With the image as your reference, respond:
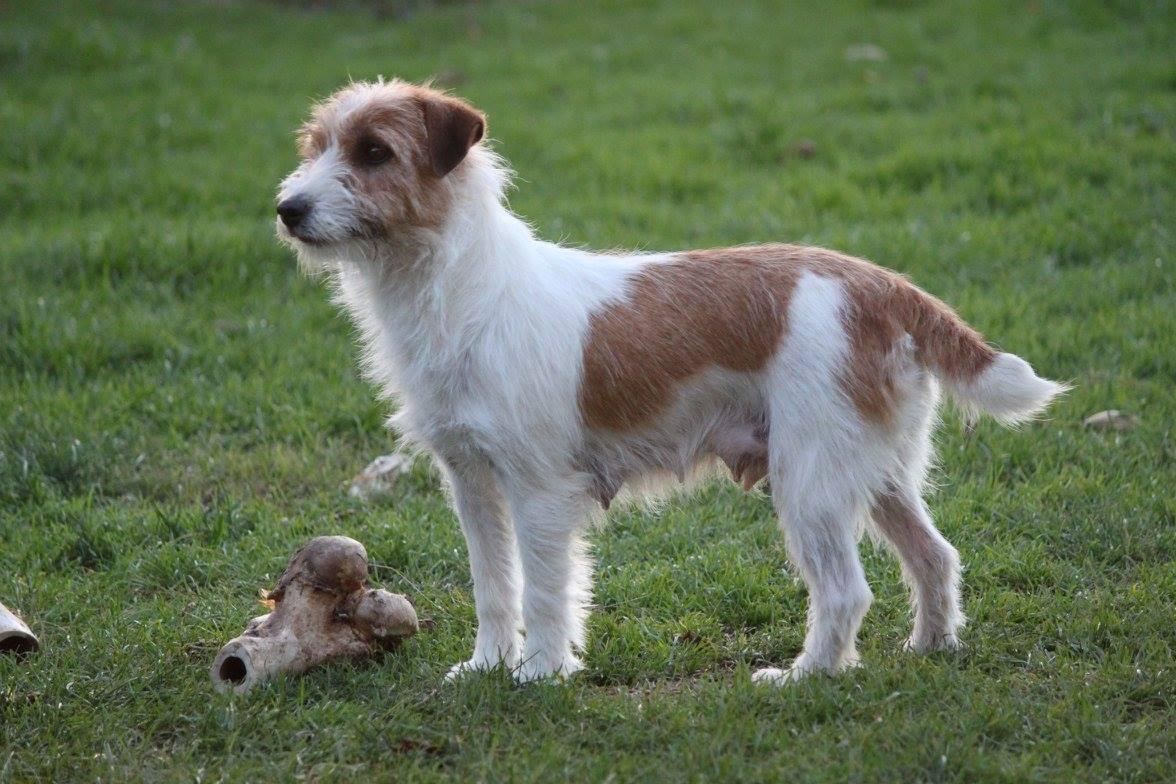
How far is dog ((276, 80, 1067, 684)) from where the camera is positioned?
4137mm

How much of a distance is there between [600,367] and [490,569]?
2.72 ft

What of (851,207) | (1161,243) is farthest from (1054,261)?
(851,207)

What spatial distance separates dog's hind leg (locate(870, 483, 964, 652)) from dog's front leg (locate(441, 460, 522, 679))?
1.29 m

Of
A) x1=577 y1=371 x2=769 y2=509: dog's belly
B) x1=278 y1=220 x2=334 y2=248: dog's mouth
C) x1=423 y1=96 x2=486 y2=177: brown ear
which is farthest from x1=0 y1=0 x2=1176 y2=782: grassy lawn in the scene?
x1=423 y1=96 x2=486 y2=177: brown ear

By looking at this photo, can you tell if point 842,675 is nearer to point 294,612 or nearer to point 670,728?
point 670,728

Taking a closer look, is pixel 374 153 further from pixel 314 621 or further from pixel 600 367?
pixel 314 621

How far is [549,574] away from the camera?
427 cm

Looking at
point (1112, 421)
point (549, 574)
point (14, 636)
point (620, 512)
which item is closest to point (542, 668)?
point (549, 574)

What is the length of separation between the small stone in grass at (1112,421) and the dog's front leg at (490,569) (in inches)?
121

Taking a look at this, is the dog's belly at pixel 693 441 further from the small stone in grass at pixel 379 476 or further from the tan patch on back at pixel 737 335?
the small stone in grass at pixel 379 476

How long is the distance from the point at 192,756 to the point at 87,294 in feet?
15.4

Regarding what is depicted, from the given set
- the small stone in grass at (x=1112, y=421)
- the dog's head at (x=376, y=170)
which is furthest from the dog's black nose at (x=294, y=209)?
the small stone in grass at (x=1112, y=421)

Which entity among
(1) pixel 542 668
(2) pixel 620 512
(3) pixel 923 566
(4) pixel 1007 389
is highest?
(4) pixel 1007 389

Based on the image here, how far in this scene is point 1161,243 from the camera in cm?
789
